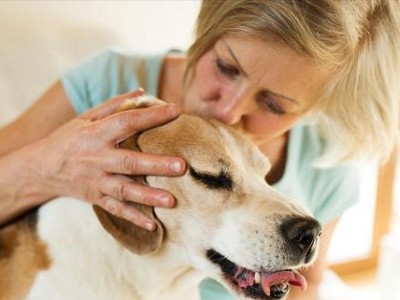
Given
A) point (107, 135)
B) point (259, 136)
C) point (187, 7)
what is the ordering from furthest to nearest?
point (187, 7) < point (259, 136) < point (107, 135)

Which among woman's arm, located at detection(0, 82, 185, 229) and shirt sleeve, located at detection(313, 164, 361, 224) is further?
shirt sleeve, located at detection(313, 164, 361, 224)

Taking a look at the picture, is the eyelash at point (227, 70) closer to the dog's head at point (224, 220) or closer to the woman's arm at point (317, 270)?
the dog's head at point (224, 220)

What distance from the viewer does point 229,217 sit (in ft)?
2.80

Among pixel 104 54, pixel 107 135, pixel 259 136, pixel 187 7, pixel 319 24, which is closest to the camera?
pixel 107 135

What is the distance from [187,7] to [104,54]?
1.71 ft

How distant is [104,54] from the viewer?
136 cm

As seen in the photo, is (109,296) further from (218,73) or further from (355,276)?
(355,276)

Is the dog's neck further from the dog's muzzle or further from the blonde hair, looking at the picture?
the blonde hair

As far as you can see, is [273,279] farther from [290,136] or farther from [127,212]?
[290,136]

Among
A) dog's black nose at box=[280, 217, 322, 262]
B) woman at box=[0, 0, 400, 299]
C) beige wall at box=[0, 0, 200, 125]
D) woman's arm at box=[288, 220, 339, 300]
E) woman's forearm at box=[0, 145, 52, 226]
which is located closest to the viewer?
dog's black nose at box=[280, 217, 322, 262]

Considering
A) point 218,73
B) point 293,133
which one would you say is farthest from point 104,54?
point 293,133

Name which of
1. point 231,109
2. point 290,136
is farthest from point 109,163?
point 290,136

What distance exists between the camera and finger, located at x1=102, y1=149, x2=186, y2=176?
33.9 inches

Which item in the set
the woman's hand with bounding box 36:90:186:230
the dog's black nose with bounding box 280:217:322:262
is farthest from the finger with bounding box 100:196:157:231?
the dog's black nose with bounding box 280:217:322:262
